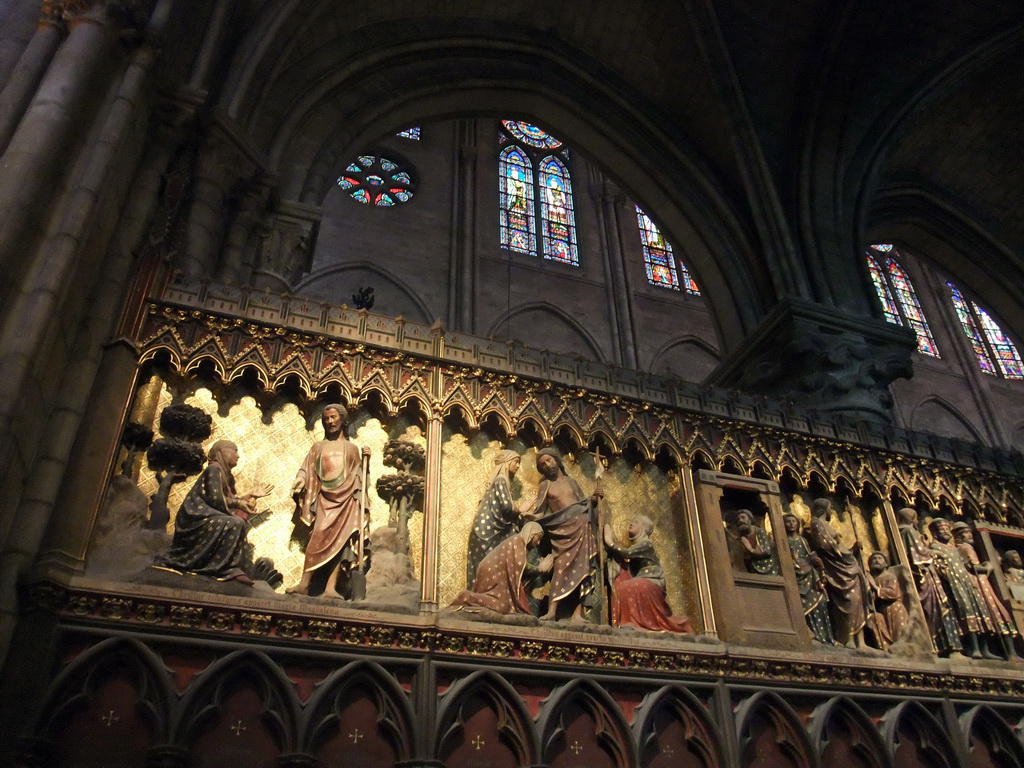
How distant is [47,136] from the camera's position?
16.3ft

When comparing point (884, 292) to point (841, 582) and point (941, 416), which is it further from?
point (841, 582)

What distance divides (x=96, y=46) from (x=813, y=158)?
9081 millimetres

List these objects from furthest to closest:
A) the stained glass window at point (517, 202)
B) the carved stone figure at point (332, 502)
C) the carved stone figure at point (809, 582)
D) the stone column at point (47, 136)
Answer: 1. the stained glass window at point (517, 202)
2. the carved stone figure at point (809, 582)
3. the carved stone figure at point (332, 502)
4. the stone column at point (47, 136)

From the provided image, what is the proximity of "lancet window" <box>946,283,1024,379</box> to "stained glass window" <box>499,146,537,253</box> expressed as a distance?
Answer: 11.7 metres

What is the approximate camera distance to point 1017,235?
47.0ft

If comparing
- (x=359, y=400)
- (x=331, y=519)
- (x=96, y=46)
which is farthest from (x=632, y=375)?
(x=96, y=46)

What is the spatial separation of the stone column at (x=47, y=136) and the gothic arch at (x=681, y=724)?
15.0ft

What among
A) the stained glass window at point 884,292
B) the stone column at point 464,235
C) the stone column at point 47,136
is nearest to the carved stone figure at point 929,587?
the stone column at point 47,136

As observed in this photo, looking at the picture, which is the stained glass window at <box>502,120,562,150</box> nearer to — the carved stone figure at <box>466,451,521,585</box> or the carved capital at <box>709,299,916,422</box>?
the carved capital at <box>709,299,916,422</box>

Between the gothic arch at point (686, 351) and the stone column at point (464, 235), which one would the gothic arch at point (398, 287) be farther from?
the gothic arch at point (686, 351)

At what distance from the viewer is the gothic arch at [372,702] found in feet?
15.9

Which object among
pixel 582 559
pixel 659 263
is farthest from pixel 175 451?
pixel 659 263

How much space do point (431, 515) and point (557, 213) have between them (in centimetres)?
1491

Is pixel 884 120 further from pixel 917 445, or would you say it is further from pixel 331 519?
pixel 331 519
